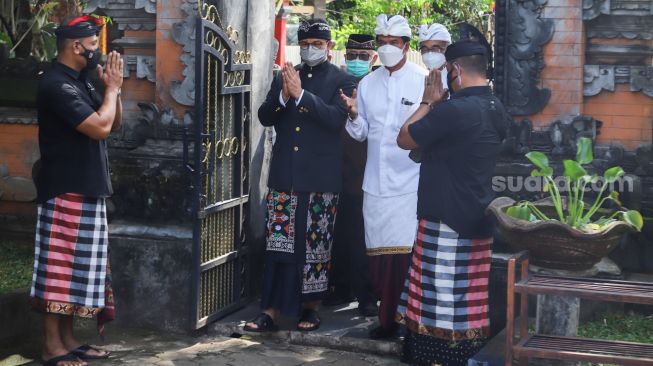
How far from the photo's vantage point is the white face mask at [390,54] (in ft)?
22.0

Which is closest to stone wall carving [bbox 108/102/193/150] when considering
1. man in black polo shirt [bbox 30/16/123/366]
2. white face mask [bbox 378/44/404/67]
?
man in black polo shirt [bbox 30/16/123/366]

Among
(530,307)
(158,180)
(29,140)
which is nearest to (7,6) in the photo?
(29,140)

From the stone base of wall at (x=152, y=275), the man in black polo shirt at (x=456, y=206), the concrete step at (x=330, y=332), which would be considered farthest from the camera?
the stone base of wall at (x=152, y=275)

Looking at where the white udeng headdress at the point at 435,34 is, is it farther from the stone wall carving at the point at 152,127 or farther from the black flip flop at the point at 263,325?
the black flip flop at the point at 263,325

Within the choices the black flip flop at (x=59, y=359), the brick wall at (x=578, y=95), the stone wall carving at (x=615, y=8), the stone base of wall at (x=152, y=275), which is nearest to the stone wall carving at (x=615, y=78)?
the brick wall at (x=578, y=95)

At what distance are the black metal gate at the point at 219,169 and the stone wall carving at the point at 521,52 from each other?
65.9 inches

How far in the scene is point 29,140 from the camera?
8.40m

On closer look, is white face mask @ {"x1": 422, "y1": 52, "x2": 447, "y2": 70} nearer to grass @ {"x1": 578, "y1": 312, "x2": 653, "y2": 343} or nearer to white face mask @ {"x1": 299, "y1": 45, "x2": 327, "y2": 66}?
white face mask @ {"x1": 299, "y1": 45, "x2": 327, "y2": 66}

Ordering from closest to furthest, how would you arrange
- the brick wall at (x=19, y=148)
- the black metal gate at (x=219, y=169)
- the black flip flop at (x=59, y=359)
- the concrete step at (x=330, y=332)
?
1. the black flip flop at (x=59, y=359)
2. the black metal gate at (x=219, y=169)
3. the concrete step at (x=330, y=332)
4. the brick wall at (x=19, y=148)

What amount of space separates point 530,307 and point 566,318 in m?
1.22

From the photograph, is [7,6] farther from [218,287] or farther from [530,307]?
[530,307]

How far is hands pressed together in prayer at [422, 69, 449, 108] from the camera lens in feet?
19.0

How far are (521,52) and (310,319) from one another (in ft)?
7.05

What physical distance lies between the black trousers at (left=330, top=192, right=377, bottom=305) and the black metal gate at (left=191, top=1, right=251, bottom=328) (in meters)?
0.67
